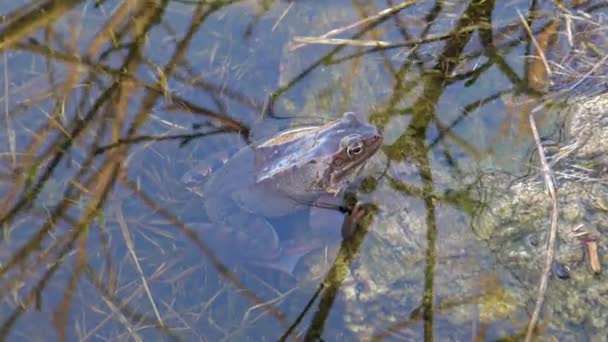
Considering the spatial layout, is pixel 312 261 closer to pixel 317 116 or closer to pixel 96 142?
pixel 317 116

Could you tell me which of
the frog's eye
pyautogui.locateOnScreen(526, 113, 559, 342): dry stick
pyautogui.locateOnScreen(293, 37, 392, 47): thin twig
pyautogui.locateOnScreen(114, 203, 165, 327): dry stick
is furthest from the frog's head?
pyautogui.locateOnScreen(114, 203, 165, 327): dry stick

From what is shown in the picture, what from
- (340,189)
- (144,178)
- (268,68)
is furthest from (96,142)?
(340,189)

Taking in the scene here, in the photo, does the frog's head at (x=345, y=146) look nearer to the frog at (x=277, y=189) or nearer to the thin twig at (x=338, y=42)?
the frog at (x=277, y=189)

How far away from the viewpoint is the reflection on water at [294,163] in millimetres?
3633

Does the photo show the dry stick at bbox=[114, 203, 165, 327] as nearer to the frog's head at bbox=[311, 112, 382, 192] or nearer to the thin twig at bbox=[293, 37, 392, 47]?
the frog's head at bbox=[311, 112, 382, 192]

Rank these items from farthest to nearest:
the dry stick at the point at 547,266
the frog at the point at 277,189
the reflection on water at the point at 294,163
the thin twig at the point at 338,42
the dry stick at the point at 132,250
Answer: the thin twig at the point at 338,42 < the dry stick at the point at 132,250 < the frog at the point at 277,189 < the reflection on water at the point at 294,163 < the dry stick at the point at 547,266

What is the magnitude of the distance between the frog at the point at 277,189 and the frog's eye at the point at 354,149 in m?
0.05

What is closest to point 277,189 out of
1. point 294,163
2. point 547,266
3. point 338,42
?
point 294,163

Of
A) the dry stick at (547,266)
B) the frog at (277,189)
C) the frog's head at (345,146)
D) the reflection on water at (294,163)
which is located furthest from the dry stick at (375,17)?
the dry stick at (547,266)

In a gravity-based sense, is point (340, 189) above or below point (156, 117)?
below

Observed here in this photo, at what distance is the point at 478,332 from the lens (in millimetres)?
3516

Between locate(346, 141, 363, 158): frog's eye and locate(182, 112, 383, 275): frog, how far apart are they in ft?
0.17

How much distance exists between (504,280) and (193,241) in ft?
6.92

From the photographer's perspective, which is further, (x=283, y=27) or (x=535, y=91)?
(x=283, y=27)
